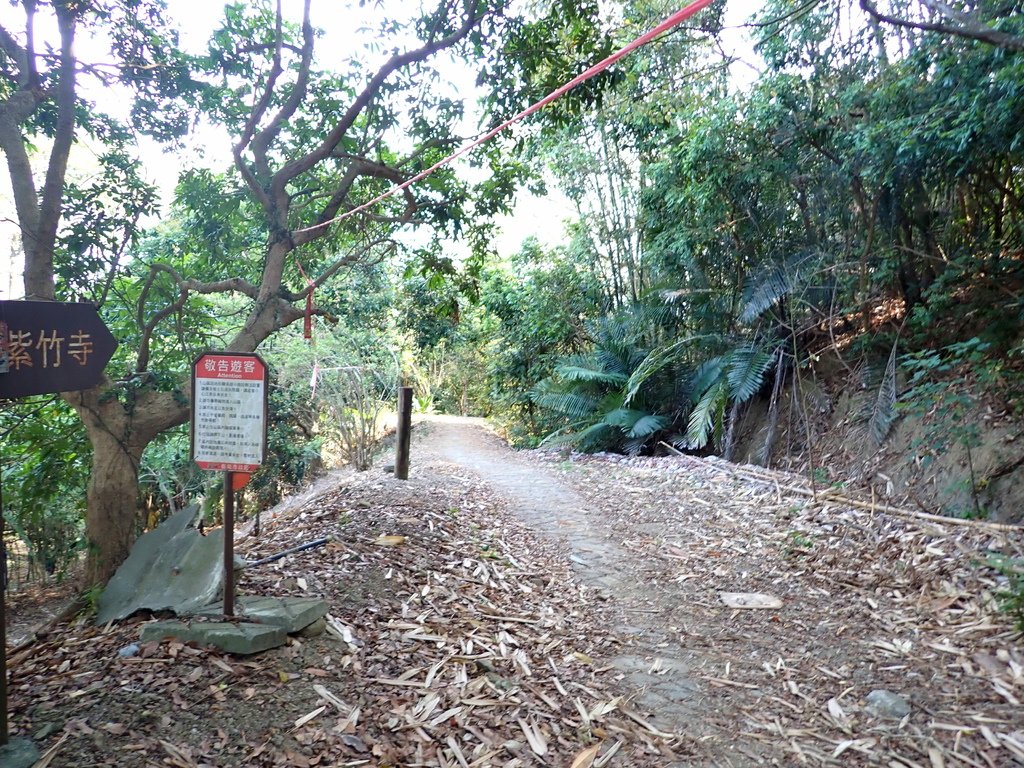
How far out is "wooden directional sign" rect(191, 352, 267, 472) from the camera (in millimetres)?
3758

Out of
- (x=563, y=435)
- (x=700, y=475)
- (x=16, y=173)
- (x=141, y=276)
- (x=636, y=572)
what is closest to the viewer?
(x=16, y=173)

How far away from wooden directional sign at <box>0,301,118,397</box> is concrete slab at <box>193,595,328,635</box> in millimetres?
1440

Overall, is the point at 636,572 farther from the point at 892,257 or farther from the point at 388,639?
the point at 892,257

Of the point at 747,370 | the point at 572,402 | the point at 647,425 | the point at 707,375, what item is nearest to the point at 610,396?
the point at 572,402

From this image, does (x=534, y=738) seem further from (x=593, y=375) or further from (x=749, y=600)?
(x=593, y=375)

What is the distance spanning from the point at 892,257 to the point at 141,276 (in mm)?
7889

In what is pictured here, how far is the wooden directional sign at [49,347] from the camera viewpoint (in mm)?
2949

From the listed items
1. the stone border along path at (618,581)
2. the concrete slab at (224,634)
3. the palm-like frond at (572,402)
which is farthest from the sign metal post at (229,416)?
the palm-like frond at (572,402)

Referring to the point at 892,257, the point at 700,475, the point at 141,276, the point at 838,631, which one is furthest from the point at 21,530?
the point at 892,257

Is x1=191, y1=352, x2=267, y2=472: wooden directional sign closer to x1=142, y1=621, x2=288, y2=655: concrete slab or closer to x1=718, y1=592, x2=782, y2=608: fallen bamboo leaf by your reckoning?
x1=142, y1=621, x2=288, y2=655: concrete slab

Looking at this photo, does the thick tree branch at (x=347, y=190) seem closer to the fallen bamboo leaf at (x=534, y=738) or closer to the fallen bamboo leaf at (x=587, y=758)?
the fallen bamboo leaf at (x=534, y=738)

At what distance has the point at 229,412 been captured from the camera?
12.4 ft

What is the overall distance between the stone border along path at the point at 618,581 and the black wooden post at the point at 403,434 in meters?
1.28

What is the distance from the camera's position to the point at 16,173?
470 centimetres
